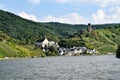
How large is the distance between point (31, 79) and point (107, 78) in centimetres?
1777

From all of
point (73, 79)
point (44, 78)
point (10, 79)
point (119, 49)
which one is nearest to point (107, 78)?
point (73, 79)

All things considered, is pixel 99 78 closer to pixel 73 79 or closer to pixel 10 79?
pixel 73 79

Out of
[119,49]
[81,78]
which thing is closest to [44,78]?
[81,78]

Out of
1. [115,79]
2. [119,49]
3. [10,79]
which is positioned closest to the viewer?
[115,79]

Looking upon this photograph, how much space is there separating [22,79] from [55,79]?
7.88m

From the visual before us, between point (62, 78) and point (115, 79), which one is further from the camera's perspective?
point (62, 78)

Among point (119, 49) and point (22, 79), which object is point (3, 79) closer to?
point (22, 79)

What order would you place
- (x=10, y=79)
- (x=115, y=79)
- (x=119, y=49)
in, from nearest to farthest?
1. (x=115, y=79)
2. (x=10, y=79)
3. (x=119, y=49)

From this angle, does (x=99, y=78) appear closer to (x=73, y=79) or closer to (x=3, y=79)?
(x=73, y=79)

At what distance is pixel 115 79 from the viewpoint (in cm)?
8062

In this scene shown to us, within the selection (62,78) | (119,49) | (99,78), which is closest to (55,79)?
(62,78)

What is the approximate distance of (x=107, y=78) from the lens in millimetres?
83250

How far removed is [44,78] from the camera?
86.6 metres

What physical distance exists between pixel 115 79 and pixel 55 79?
1386cm
